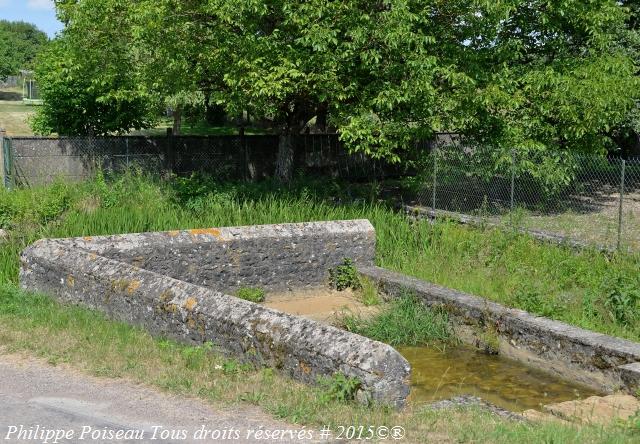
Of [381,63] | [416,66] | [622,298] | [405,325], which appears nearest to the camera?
[622,298]

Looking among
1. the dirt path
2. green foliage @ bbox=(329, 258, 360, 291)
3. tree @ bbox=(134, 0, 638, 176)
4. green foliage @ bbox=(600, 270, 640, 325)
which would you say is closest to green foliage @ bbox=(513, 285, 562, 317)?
green foliage @ bbox=(600, 270, 640, 325)

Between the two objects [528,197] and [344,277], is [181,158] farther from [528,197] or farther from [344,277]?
[344,277]

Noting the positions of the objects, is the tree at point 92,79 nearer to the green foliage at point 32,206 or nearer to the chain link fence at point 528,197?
the green foliage at point 32,206

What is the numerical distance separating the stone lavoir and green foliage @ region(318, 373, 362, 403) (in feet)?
0.19

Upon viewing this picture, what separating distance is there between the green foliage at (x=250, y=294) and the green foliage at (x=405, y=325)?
134 cm

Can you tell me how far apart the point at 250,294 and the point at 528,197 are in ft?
29.7

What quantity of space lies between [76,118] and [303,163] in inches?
235

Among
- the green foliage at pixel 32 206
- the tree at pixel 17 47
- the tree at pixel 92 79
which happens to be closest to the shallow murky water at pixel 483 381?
the green foliage at pixel 32 206

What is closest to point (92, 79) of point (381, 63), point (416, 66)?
point (381, 63)

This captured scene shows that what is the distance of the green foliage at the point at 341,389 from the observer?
6.08m

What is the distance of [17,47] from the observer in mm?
86562

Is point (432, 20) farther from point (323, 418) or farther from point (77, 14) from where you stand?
point (323, 418)

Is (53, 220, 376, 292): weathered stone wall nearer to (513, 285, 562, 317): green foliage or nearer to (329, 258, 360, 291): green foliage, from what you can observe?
(329, 258, 360, 291): green foliage

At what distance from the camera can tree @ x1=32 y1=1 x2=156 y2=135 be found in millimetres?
16750
